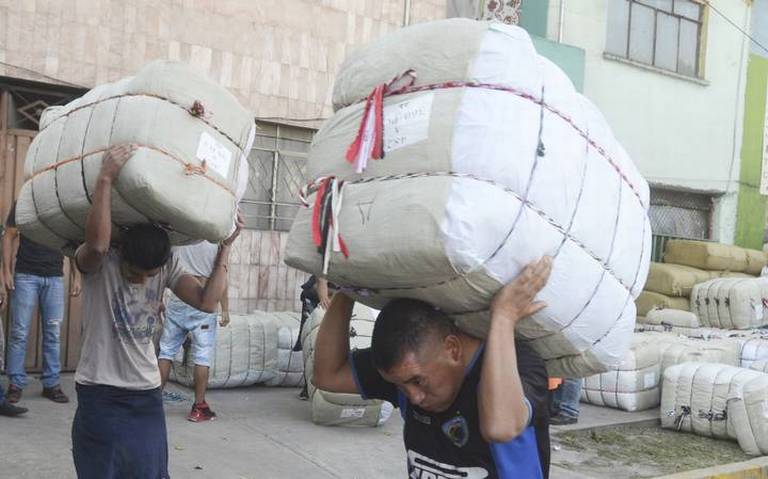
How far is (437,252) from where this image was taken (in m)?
1.98

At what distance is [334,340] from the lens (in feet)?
9.12

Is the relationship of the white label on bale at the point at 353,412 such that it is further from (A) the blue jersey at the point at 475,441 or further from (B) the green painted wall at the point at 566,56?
(B) the green painted wall at the point at 566,56

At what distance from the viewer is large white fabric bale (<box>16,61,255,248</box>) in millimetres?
3186

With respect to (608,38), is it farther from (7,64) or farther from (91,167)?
(91,167)

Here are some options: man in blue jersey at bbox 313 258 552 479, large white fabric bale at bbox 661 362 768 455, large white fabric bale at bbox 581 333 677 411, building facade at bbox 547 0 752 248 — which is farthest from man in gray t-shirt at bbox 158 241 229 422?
building facade at bbox 547 0 752 248

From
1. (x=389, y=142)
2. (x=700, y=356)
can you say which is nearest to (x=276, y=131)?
(x=700, y=356)

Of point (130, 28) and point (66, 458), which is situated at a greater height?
point (130, 28)

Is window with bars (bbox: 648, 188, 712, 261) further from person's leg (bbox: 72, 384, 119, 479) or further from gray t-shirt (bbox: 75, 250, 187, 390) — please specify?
person's leg (bbox: 72, 384, 119, 479)

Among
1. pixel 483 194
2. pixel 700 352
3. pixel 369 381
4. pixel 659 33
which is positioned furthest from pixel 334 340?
pixel 659 33

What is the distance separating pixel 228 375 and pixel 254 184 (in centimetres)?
200

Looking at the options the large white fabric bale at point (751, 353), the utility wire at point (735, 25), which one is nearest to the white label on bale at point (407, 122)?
the large white fabric bale at point (751, 353)

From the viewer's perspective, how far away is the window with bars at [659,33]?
13.4 m

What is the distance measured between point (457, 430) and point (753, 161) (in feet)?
48.2

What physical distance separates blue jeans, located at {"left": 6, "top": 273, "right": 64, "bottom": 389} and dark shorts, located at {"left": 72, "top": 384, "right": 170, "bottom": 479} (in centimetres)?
308
